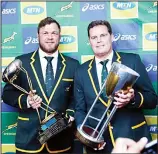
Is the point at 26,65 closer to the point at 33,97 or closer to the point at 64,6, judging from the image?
the point at 33,97

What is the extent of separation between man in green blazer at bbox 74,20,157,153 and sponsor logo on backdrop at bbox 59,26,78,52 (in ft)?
1.09

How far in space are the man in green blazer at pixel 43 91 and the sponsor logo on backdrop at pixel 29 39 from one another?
230 millimetres

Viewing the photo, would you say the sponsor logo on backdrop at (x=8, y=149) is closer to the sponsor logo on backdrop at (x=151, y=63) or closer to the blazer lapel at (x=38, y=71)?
the blazer lapel at (x=38, y=71)

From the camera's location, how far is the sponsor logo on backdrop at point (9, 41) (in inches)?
92.3

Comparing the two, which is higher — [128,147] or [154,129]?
[128,147]

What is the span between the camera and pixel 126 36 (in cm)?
233

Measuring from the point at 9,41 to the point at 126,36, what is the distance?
87 cm

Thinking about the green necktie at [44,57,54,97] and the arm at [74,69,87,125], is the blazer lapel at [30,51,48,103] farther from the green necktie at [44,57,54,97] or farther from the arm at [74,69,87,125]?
the arm at [74,69,87,125]

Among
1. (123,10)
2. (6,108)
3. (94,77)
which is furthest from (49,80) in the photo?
(123,10)

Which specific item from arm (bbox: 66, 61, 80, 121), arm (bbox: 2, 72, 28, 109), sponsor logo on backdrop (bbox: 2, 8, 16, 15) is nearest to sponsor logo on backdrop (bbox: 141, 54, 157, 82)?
arm (bbox: 66, 61, 80, 121)

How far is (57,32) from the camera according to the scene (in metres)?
2.10

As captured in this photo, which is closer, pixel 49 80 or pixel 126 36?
pixel 49 80

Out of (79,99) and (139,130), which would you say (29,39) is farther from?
(139,130)

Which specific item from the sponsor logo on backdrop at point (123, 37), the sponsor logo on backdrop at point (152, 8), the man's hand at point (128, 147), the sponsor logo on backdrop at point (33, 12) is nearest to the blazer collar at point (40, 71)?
the sponsor logo on backdrop at point (33, 12)
